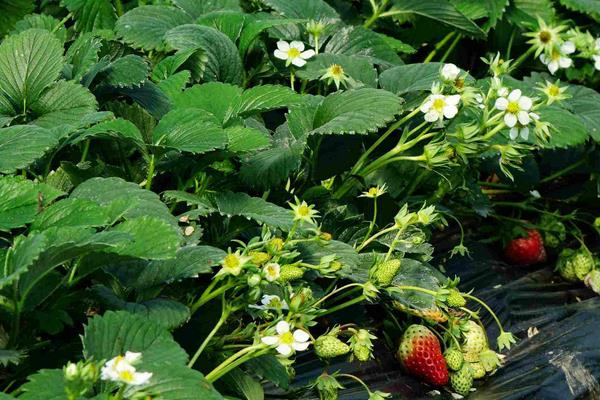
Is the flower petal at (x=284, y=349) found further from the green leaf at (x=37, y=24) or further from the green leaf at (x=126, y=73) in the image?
the green leaf at (x=37, y=24)

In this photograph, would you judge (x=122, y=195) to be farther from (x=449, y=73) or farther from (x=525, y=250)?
(x=525, y=250)

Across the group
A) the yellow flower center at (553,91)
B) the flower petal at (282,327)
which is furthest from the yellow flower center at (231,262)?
the yellow flower center at (553,91)

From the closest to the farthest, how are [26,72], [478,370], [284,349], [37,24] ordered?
[284,349] → [26,72] → [478,370] → [37,24]

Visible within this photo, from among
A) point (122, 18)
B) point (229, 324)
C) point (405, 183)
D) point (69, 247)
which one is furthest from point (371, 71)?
point (69, 247)

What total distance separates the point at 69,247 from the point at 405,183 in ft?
3.48

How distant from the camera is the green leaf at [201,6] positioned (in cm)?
241

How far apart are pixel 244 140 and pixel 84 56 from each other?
0.38m

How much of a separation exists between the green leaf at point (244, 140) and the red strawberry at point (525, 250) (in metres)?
1.05

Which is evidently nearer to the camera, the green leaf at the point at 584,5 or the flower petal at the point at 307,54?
the flower petal at the point at 307,54

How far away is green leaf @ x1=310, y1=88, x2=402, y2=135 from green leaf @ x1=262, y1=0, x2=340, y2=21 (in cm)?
50

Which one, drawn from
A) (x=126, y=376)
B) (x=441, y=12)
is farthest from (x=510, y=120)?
(x=126, y=376)

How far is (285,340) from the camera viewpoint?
1.49m

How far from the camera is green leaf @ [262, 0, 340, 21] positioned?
245cm

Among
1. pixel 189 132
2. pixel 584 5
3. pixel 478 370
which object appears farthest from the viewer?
pixel 584 5
